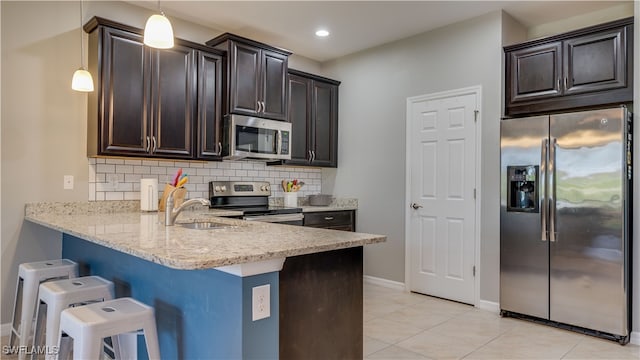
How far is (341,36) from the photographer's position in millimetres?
4422

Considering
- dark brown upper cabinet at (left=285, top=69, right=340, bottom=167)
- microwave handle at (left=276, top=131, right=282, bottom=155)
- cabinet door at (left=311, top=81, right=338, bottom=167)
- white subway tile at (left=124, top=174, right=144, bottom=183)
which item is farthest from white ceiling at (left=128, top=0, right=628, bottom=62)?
white subway tile at (left=124, top=174, right=144, bottom=183)

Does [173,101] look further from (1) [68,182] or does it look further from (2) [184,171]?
(1) [68,182]

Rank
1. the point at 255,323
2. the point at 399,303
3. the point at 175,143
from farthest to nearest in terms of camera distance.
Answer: the point at 399,303 → the point at 175,143 → the point at 255,323

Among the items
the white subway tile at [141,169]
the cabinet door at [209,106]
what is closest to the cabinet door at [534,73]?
the cabinet door at [209,106]

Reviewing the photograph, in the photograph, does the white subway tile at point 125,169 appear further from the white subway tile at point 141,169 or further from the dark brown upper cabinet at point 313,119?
the dark brown upper cabinet at point 313,119

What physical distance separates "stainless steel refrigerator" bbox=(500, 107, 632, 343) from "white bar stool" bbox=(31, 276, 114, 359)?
3.07 meters

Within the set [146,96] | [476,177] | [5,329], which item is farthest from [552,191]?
[5,329]

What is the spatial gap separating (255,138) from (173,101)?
85 centimetres

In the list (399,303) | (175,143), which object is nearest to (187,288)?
(175,143)

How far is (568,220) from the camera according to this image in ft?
10.6

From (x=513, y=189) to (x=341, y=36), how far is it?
229 cm

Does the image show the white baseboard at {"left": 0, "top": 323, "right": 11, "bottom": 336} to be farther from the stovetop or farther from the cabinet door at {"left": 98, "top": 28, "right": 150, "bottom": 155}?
the stovetop

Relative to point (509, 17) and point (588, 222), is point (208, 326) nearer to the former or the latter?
point (588, 222)

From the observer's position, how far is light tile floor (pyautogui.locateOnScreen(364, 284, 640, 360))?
2832 mm
